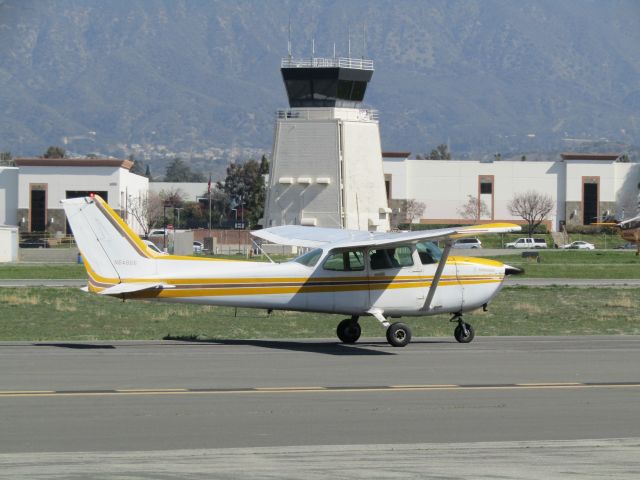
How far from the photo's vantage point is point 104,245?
2091cm

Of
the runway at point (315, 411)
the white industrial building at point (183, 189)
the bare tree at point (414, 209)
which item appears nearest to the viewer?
the runway at point (315, 411)

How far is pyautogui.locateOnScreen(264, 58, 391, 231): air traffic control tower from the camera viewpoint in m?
74.2

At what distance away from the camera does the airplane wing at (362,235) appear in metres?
21.0

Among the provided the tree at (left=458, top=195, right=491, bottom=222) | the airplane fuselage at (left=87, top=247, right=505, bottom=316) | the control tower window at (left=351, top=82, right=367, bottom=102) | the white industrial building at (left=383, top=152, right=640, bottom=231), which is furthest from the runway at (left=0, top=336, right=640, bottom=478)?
the white industrial building at (left=383, top=152, right=640, bottom=231)

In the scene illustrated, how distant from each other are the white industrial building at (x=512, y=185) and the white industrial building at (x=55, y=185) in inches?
1106

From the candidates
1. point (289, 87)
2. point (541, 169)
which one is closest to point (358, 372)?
point (289, 87)

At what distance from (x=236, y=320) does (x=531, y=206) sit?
93.2m

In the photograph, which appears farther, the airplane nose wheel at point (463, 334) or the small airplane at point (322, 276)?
the airplane nose wheel at point (463, 334)

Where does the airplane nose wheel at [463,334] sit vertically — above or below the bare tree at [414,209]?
below

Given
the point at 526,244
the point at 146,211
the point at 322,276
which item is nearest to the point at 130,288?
the point at 322,276

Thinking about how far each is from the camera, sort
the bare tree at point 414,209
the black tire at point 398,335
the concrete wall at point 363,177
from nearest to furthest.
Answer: the black tire at point 398,335 < the concrete wall at point 363,177 < the bare tree at point 414,209

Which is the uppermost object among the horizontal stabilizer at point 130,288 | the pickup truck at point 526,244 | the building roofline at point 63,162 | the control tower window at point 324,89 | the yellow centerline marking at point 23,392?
the control tower window at point 324,89

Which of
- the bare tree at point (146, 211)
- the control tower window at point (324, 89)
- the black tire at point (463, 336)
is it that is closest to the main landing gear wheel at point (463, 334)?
the black tire at point (463, 336)

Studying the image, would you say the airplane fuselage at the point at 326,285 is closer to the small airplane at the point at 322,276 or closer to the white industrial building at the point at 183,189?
the small airplane at the point at 322,276
